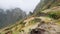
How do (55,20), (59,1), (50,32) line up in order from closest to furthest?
(50,32) < (55,20) < (59,1)

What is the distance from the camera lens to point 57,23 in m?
38.6

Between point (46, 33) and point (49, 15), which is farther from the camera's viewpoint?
point (49, 15)

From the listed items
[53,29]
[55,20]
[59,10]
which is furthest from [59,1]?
[53,29]

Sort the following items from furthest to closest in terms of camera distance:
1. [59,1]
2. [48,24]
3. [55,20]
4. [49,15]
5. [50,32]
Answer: [59,1] → [49,15] → [55,20] → [48,24] → [50,32]

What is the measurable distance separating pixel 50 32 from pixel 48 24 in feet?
10.3

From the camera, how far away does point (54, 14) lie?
43438mm

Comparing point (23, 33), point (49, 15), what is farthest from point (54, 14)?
point (23, 33)

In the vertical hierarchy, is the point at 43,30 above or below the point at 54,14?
below

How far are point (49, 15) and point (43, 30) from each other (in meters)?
8.67

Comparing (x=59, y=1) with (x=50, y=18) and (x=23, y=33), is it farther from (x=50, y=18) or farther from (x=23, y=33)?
(x=23, y=33)

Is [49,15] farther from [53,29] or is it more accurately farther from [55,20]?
[53,29]

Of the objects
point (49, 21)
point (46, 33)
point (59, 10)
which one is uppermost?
point (59, 10)

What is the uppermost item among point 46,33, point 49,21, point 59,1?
point 59,1

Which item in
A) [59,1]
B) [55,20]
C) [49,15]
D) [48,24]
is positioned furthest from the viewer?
[59,1]
